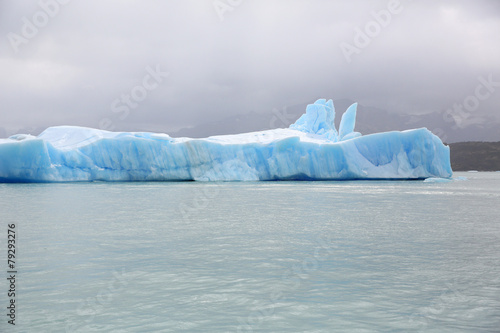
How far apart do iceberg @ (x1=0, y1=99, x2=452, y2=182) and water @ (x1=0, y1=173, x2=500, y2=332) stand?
1739 cm

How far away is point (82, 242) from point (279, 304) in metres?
4.13

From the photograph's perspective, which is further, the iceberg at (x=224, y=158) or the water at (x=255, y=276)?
the iceberg at (x=224, y=158)

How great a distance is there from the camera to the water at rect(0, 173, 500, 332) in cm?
341

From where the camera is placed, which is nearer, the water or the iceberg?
the water

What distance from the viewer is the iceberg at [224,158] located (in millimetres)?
25625

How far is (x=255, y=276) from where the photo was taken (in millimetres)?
4703

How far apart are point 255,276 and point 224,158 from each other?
22.7 m

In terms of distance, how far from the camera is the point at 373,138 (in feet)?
89.4

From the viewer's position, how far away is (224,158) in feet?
89.5

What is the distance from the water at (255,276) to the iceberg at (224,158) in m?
17.4

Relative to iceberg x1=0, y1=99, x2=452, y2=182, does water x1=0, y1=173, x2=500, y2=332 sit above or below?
below

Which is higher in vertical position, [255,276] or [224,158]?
[224,158]

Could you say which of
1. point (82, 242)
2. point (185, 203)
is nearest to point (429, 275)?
point (82, 242)

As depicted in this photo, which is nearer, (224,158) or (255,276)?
(255,276)
